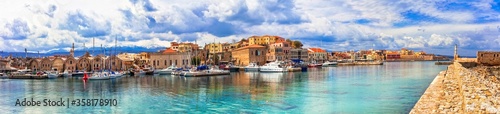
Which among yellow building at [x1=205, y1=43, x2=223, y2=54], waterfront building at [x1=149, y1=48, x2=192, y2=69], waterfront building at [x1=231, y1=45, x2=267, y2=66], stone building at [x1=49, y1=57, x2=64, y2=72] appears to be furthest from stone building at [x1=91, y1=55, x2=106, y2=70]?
yellow building at [x1=205, y1=43, x2=223, y2=54]

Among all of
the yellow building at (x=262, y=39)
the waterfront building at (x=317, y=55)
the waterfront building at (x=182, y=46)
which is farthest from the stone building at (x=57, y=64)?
the waterfront building at (x=317, y=55)

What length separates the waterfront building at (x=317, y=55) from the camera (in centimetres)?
9343

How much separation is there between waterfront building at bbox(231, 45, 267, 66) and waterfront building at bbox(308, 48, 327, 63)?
23670 mm

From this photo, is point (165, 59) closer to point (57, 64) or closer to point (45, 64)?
point (57, 64)

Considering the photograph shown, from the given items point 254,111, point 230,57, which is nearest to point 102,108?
point 254,111

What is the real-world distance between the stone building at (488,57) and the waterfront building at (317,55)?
179ft

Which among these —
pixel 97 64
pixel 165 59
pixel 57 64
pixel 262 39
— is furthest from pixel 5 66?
pixel 262 39

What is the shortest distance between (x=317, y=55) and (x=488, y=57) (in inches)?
2341

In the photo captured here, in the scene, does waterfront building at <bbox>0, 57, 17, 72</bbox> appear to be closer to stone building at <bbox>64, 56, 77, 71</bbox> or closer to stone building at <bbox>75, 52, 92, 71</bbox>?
stone building at <bbox>64, 56, 77, 71</bbox>

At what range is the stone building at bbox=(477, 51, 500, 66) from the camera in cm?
3591

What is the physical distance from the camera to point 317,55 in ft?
315

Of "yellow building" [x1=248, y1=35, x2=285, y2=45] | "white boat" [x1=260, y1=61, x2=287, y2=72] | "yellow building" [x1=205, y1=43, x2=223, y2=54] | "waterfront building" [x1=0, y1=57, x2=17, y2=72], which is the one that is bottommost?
"white boat" [x1=260, y1=61, x2=287, y2=72]

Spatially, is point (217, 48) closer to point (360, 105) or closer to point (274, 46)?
point (274, 46)

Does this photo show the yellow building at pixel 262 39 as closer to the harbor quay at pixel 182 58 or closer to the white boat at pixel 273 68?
the harbor quay at pixel 182 58
